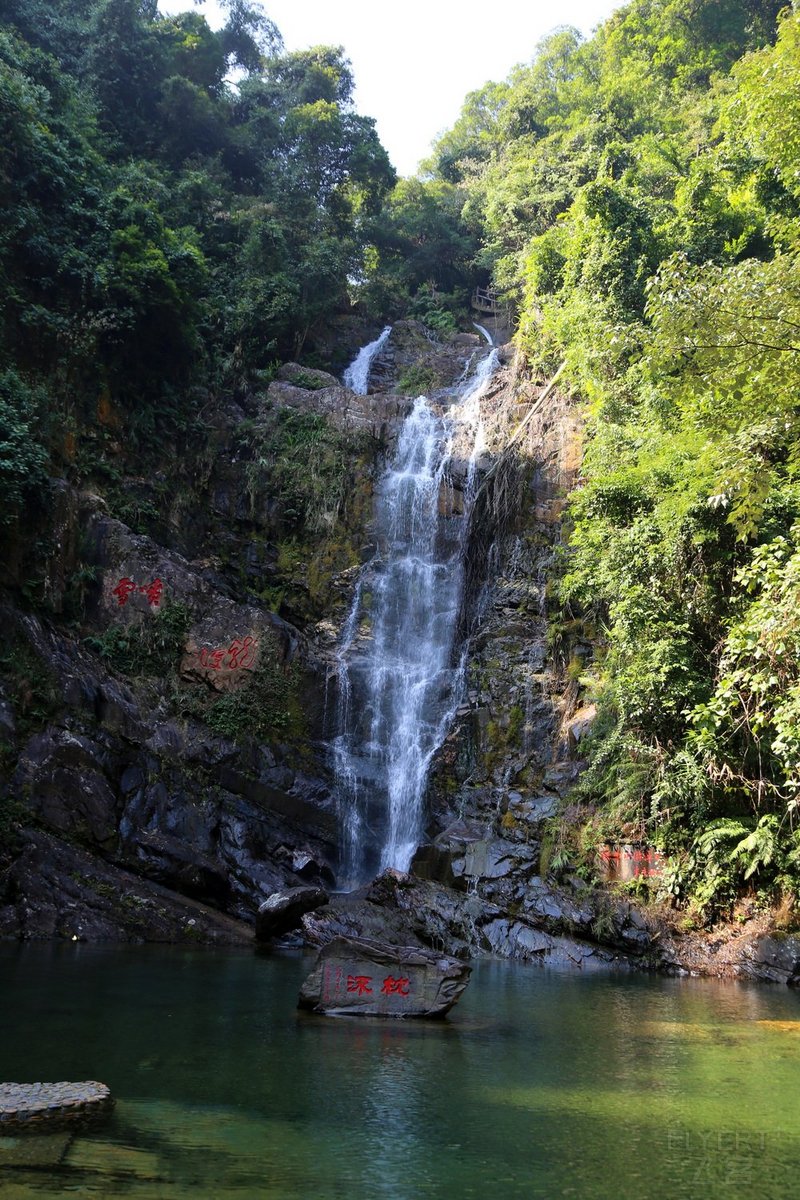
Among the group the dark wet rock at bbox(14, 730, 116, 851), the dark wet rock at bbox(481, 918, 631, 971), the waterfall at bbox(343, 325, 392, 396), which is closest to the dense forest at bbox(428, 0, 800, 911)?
the dark wet rock at bbox(481, 918, 631, 971)

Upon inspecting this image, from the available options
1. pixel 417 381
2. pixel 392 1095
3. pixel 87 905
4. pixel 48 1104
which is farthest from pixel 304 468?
pixel 48 1104

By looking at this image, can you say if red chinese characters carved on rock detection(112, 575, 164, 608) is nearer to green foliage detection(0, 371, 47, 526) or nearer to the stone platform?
green foliage detection(0, 371, 47, 526)

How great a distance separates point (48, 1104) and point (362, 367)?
26162mm

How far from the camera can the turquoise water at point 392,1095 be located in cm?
367

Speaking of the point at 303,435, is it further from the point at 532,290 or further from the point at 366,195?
the point at 366,195

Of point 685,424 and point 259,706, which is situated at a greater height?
point 685,424

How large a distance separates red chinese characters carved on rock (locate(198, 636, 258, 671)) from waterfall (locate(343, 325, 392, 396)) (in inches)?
463

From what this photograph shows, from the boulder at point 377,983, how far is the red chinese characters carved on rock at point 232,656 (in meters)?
9.41

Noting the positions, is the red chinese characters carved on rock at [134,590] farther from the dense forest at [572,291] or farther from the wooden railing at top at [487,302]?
the wooden railing at top at [487,302]

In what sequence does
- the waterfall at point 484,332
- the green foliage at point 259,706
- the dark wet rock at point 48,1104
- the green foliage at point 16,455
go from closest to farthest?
1. the dark wet rock at point 48,1104
2. the green foliage at point 16,455
3. the green foliage at point 259,706
4. the waterfall at point 484,332

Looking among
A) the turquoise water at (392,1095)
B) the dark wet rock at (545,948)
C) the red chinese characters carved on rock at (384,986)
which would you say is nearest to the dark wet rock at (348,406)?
the dark wet rock at (545,948)

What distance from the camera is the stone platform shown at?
400 centimetres

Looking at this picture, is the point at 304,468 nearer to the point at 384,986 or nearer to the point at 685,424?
the point at 685,424

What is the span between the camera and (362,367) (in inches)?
1114
